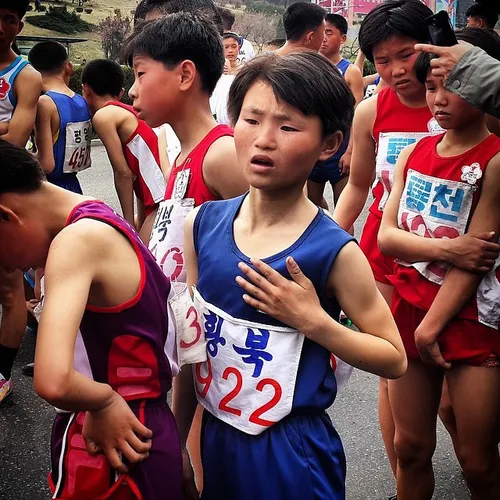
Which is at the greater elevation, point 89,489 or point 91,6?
point 89,489

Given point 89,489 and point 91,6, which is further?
point 91,6

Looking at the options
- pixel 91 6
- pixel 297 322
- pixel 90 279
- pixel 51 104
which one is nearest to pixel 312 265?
pixel 297 322

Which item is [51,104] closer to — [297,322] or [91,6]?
[297,322]

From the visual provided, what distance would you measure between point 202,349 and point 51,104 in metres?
3.22

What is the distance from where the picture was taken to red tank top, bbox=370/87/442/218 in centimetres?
266

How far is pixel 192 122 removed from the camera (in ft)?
7.73

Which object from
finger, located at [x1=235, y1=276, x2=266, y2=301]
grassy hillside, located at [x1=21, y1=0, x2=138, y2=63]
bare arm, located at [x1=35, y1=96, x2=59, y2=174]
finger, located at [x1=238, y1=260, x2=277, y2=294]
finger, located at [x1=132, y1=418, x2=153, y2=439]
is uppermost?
finger, located at [x1=238, y1=260, x2=277, y2=294]

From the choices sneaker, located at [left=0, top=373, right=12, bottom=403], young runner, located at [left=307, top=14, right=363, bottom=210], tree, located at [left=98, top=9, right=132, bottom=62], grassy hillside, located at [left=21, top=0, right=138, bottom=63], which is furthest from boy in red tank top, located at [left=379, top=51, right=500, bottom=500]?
grassy hillside, located at [left=21, top=0, right=138, bottom=63]

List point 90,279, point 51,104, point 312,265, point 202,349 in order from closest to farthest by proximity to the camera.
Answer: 1. point 90,279
2. point 312,265
3. point 202,349
4. point 51,104

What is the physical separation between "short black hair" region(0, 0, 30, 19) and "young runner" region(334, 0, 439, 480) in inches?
81.0

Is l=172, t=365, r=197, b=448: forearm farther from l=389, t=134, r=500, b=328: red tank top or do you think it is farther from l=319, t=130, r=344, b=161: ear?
l=389, t=134, r=500, b=328: red tank top

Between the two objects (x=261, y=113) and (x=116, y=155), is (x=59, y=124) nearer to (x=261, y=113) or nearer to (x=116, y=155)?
(x=116, y=155)

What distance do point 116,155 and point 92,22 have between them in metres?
29.3

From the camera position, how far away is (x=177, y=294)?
1.79m
